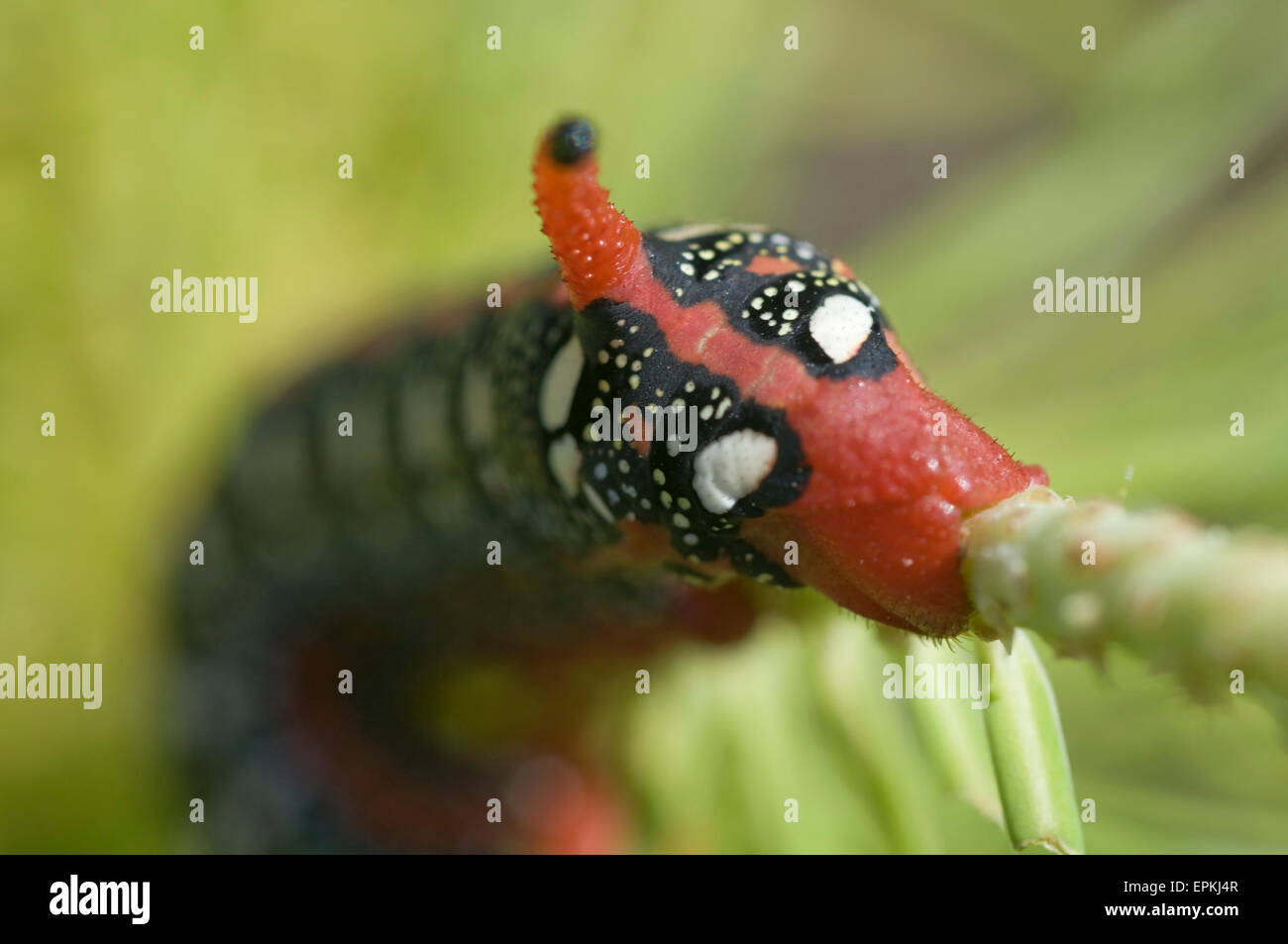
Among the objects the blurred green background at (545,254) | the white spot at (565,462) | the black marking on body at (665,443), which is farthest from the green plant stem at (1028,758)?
the blurred green background at (545,254)

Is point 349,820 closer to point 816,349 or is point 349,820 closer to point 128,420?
point 128,420

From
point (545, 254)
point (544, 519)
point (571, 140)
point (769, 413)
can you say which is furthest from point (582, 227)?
point (545, 254)

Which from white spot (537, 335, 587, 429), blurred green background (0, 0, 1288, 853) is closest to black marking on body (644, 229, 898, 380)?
white spot (537, 335, 587, 429)

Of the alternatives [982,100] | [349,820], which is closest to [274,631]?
[349,820]

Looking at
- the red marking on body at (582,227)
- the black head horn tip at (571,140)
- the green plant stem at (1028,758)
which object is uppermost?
the black head horn tip at (571,140)

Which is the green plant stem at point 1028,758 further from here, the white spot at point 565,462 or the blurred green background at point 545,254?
the blurred green background at point 545,254

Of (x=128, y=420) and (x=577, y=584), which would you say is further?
(x=128, y=420)

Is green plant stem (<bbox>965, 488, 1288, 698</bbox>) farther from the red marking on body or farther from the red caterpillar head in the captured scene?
the red marking on body
